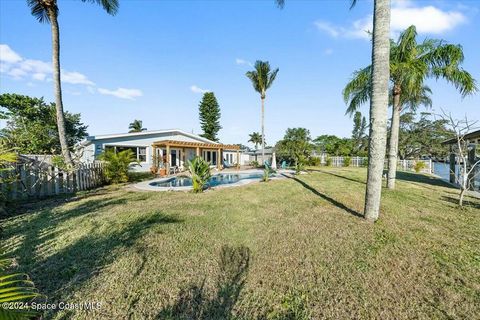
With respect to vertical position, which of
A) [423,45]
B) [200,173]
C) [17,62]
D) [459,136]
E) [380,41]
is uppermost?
[17,62]

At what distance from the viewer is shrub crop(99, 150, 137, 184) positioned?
12844 millimetres

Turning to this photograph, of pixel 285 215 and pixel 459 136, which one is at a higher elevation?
pixel 459 136

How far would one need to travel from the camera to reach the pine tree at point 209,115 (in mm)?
44312

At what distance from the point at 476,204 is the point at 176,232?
A: 31.2 feet

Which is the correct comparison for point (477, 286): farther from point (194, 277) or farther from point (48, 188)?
point (48, 188)

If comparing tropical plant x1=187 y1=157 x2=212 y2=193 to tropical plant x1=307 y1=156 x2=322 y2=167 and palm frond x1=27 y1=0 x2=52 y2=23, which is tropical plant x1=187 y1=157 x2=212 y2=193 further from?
tropical plant x1=307 y1=156 x2=322 y2=167

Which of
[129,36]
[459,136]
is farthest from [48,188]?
[459,136]

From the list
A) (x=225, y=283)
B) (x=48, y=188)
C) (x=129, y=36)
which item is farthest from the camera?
(x=129, y=36)

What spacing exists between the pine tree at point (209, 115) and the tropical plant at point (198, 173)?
3412 centimetres

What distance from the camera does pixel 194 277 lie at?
331 centimetres

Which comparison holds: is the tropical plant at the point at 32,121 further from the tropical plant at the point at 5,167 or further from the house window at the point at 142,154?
the tropical plant at the point at 5,167

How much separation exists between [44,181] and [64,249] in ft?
24.2

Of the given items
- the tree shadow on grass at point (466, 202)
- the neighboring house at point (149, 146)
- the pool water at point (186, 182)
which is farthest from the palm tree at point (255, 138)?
the tree shadow on grass at point (466, 202)

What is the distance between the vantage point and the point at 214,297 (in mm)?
2906
